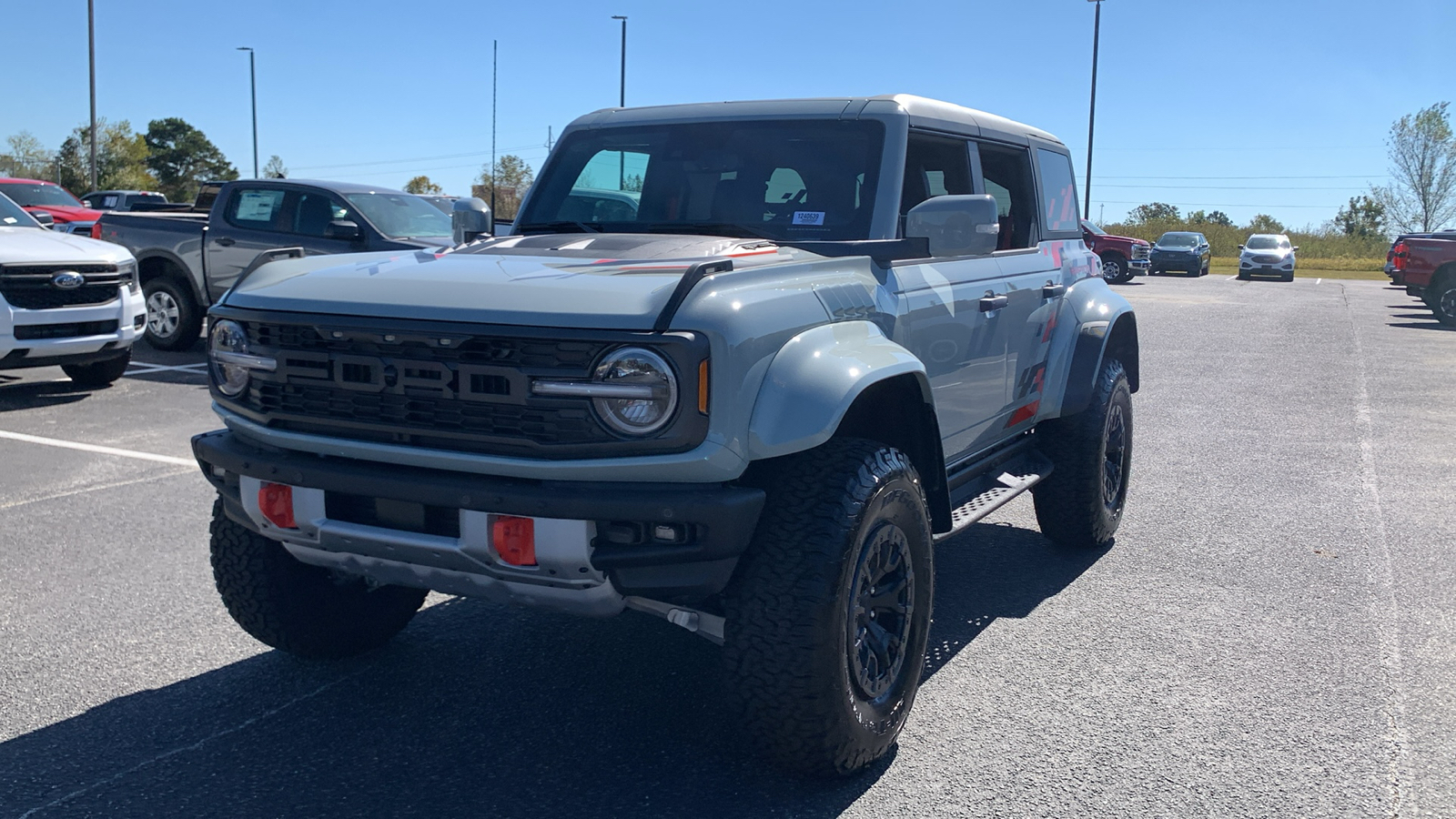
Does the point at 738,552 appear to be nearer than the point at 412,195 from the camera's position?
Yes

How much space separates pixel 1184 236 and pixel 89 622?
1480 inches

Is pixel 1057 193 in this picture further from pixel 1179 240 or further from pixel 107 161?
pixel 107 161

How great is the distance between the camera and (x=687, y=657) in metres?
4.18

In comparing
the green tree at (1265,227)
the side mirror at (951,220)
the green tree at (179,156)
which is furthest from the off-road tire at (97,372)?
the green tree at (179,156)

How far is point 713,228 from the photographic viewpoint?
4.21m

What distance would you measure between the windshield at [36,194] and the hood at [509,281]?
2430 centimetres

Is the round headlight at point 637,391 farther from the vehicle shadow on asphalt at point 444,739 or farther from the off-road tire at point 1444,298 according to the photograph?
the off-road tire at point 1444,298

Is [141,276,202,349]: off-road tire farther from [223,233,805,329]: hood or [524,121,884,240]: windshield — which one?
[223,233,805,329]: hood

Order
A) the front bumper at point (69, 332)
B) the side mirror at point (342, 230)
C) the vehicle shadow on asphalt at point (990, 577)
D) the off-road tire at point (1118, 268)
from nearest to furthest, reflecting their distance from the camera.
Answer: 1. the vehicle shadow on asphalt at point (990, 577)
2. the front bumper at point (69, 332)
3. the side mirror at point (342, 230)
4. the off-road tire at point (1118, 268)

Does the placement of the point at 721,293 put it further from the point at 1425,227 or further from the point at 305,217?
the point at 1425,227

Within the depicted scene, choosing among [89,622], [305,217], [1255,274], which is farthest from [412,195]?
[1255,274]

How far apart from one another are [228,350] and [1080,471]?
3.52 meters

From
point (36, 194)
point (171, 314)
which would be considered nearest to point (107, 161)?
point (36, 194)

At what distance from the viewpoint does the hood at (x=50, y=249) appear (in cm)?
895
